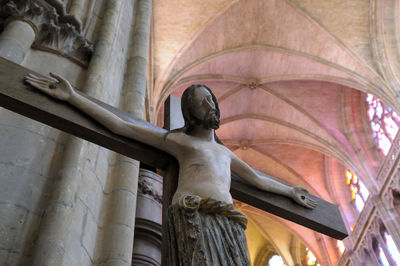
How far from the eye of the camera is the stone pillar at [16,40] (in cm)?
298

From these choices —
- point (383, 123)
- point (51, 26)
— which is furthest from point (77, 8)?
point (383, 123)

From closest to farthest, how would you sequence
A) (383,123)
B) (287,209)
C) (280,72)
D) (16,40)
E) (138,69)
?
(287,209)
(16,40)
(138,69)
(383,123)
(280,72)

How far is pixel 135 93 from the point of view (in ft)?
11.9

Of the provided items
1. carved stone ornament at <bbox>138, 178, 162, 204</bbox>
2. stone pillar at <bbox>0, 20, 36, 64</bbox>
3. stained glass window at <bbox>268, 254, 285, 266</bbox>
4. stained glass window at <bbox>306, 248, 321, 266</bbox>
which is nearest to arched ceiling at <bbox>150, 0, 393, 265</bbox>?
stained glass window at <bbox>306, 248, 321, 266</bbox>

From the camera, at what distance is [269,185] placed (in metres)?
2.08

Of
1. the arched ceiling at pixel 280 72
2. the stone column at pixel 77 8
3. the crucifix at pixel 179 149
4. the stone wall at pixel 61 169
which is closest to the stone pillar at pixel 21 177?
the stone wall at pixel 61 169

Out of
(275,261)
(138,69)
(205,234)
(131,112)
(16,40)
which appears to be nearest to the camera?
(205,234)

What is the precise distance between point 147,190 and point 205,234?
3.14m

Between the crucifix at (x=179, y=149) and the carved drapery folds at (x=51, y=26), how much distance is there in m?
1.67

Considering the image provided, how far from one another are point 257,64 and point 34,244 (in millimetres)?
11962

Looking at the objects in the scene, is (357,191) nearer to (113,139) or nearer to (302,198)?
(302,198)

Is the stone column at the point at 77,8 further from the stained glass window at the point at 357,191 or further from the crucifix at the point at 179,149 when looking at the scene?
the stained glass window at the point at 357,191

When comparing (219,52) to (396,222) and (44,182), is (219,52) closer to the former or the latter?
(396,222)

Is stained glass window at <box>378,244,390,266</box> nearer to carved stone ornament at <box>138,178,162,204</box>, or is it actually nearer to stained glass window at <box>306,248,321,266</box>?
stained glass window at <box>306,248,321,266</box>
